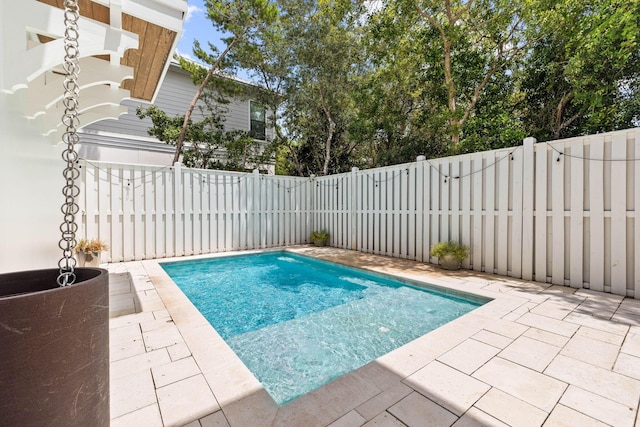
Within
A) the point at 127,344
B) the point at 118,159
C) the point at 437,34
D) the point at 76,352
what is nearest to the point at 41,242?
the point at 127,344

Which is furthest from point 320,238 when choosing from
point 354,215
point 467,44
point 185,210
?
point 467,44

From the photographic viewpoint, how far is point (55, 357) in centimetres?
86

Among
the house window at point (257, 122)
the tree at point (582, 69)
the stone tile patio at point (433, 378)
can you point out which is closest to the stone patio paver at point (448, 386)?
the stone tile patio at point (433, 378)

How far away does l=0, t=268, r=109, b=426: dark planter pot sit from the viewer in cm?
78

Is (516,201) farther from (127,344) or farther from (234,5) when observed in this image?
(234,5)

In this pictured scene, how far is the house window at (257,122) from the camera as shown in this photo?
37.7ft

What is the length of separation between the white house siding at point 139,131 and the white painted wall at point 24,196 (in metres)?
6.86

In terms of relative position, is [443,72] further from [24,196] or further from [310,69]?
[24,196]

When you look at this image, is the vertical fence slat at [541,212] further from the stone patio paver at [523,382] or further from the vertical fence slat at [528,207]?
the stone patio paver at [523,382]

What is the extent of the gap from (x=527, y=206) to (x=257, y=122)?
10026mm

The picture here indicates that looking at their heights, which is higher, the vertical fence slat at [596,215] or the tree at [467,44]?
the tree at [467,44]

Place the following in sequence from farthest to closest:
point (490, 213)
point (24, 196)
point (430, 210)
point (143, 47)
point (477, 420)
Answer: point (430, 210) → point (490, 213) → point (143, 47) → point (24, 196) → point (477, 420)

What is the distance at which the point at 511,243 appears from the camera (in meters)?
4.71

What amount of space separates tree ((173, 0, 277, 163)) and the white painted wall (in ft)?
20.3
